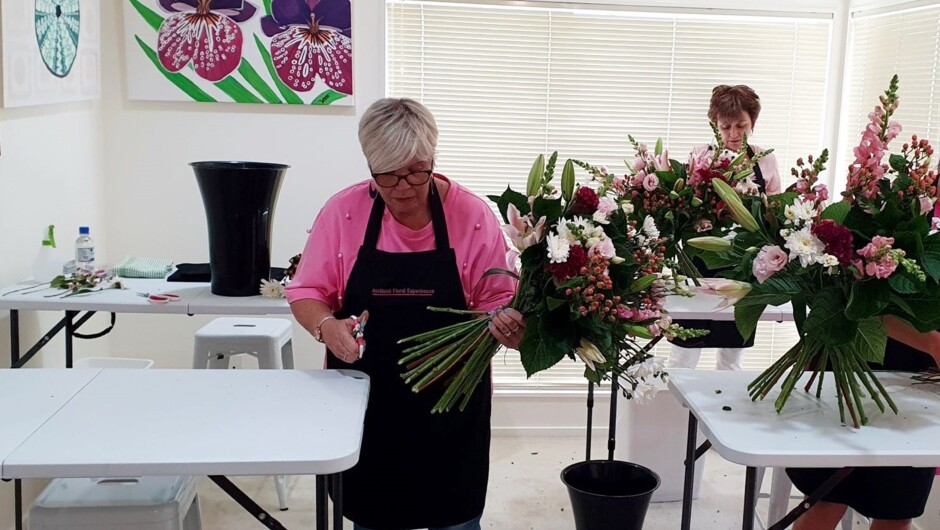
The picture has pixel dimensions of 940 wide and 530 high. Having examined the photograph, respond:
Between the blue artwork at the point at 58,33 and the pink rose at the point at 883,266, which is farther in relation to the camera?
the blue artwork at the point at 58,33

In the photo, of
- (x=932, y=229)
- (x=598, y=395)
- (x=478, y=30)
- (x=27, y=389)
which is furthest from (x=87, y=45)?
(x=932, y=229)

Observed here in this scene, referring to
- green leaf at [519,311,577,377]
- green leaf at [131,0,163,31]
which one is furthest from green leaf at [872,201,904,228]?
green leaf at [131,0,163,31]

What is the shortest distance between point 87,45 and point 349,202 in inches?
75.8

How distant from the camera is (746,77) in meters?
3.92

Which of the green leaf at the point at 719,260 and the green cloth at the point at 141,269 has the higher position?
the green leaf at the point at 719,260

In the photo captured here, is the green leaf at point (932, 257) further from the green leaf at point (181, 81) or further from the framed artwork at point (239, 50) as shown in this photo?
the green leaf at point (181, 81)

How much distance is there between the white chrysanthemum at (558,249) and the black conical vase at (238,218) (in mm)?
1442

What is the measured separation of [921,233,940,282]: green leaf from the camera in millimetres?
1599

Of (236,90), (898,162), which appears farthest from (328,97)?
(898,162)

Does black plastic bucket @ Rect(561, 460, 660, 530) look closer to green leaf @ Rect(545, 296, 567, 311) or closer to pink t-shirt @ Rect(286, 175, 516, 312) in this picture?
pink t-shirt @ Rect(286, 175, 516, 312)

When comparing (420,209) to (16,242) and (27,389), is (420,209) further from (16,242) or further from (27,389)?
(16,242)

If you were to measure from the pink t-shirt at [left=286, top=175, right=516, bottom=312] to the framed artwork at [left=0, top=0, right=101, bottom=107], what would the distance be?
1.31 meters

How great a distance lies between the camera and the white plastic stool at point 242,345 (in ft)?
9.97

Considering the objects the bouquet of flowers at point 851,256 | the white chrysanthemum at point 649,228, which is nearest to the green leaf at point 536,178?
the white chrysanthemum at point 649,228
